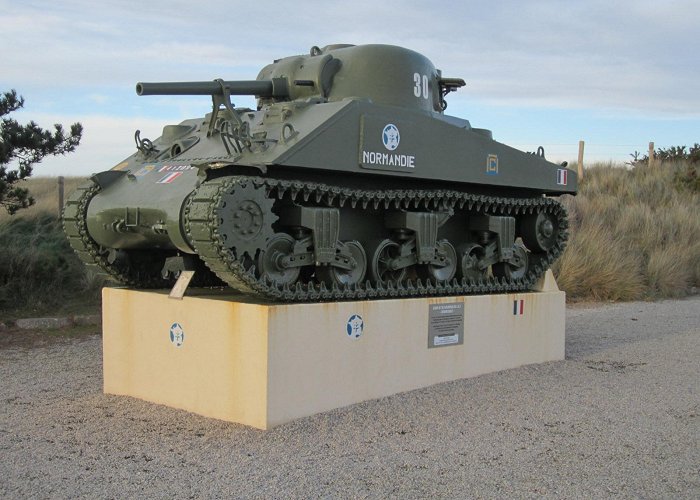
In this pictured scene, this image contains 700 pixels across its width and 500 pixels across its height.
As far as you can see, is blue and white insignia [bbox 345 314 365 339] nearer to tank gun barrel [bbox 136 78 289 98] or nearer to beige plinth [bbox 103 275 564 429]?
beige plinth [bbox 103 275 564 429]

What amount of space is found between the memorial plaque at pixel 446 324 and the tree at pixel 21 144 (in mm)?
6756

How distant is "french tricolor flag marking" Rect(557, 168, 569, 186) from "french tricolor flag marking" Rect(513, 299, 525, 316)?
5.27ft

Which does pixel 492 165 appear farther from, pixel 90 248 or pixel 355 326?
pixel 90 248

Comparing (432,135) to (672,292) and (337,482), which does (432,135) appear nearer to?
(337,482)

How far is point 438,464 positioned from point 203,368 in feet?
7.42

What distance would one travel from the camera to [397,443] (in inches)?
235

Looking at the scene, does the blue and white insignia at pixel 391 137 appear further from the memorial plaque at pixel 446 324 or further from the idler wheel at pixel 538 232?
the idler wheel at pixel 538 232

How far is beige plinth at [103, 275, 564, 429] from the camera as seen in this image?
647cm

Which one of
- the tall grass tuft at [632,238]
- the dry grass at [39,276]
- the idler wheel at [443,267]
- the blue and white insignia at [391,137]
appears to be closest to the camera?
the blue and white insignia at [391,137]

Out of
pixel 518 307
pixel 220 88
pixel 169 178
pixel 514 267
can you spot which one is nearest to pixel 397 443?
pixel 169 178

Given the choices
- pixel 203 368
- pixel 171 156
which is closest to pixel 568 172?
pixel 171 156

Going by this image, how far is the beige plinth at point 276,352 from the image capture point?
6.47 metres

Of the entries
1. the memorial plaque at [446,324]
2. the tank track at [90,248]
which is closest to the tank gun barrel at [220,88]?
the tank track at [90,248]

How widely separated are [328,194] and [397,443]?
7.60 feet
